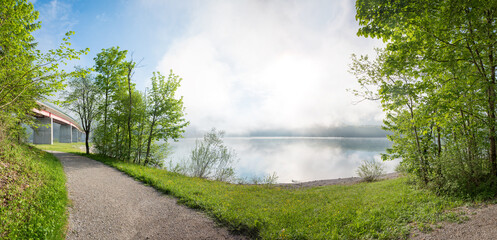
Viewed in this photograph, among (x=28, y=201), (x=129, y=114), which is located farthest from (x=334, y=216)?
(x=129, y=114)

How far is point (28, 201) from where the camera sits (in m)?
6.09

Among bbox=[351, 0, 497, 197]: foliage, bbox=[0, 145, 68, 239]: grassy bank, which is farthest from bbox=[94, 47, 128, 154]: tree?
bbox=[351, 0, 497, 197]: foliage

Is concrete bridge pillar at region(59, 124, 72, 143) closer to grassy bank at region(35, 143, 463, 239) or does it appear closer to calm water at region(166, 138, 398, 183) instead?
calm water at region(166, 138, 398, 183)

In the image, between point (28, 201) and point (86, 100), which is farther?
point (86, 100)

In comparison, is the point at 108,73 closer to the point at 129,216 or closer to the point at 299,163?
the point at 129,216

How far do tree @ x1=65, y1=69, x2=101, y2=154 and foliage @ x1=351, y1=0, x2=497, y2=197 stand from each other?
903 inches

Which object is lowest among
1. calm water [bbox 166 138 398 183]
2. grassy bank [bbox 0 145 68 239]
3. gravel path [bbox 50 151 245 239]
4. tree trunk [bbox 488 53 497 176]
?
calm water [bbox 166 138 398 183]

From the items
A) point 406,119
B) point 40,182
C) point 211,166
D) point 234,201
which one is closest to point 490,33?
point 406,119

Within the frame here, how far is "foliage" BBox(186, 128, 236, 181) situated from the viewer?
1744 centimetres

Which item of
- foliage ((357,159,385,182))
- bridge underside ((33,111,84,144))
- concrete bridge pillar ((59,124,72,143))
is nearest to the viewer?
foliage ((357,159,385,182))

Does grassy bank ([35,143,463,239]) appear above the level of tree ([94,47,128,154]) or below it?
below

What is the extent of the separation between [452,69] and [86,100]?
25.9m

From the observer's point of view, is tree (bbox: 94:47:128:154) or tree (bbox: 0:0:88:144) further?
tree (bbox: 94:47:128:154)

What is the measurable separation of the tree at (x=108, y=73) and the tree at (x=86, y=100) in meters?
1.15
